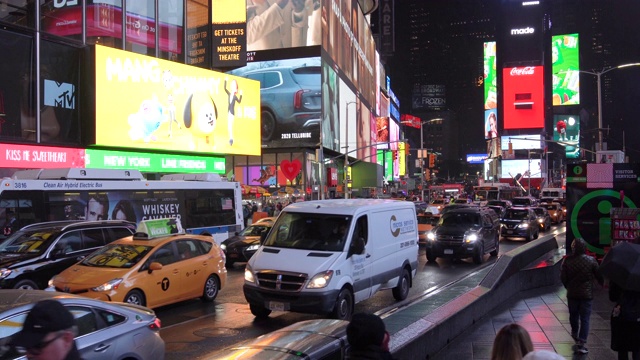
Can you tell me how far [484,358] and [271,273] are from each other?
13.4 ft

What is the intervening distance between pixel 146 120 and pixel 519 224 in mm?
21137

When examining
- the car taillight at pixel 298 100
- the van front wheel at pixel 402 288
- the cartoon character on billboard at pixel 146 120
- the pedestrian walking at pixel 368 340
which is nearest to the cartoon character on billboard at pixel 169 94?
the cartoon character on billboard at pixel 146 120

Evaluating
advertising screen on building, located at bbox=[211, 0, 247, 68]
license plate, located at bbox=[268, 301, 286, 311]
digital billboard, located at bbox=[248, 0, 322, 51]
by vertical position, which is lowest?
license plate, located at bbox=[268, 301, 286, 311]

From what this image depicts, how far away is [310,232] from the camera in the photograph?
35.3 feet

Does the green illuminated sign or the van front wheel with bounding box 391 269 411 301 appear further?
the green illuminated sign

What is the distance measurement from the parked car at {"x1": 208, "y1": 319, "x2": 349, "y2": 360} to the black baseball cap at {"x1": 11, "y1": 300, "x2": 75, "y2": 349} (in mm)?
1429

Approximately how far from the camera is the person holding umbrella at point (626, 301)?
5844 millimetres

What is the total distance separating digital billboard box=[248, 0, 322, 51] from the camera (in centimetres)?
5516

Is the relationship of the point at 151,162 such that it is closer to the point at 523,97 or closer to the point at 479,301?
the point at 479,301

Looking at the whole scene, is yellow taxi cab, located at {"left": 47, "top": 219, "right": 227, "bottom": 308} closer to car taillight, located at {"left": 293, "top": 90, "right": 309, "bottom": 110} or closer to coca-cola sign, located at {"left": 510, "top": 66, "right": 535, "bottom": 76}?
car taillight, located at {"left": 293, "top": 90, "right": 309, "bottom": 110}

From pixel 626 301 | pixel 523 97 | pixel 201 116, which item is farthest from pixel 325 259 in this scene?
pixel 523 97

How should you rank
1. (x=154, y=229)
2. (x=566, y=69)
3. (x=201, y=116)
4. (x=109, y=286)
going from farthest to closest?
(x=566, y=69) → (x=201, y=116) → (x=154, y=229) → (x=109, y=286)

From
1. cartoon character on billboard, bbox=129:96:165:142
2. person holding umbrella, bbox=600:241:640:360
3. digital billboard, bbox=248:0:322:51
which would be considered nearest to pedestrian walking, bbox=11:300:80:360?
person holding umbrella, bbox=600:241:640:360

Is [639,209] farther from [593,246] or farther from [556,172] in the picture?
[556,172]
